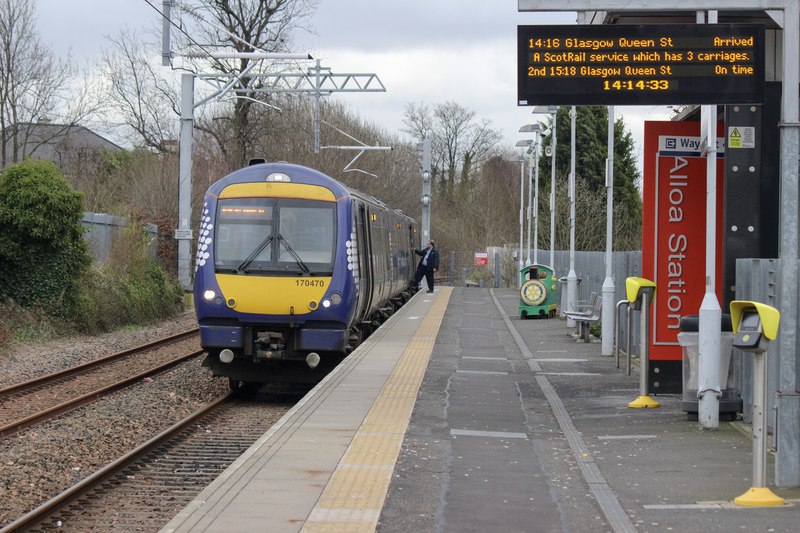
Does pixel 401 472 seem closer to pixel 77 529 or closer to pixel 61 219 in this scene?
pixel 77 529

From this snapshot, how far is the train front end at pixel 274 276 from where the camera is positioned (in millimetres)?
14328

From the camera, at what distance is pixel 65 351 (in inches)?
777

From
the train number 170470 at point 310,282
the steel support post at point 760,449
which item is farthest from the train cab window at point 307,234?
the steel support post at point 760,449

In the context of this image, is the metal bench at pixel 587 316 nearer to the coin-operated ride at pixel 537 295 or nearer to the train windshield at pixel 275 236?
the coin-operated ride at pixel 537 295

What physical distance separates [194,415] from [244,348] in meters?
1.90

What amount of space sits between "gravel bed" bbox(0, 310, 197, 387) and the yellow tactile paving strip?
20.7ft

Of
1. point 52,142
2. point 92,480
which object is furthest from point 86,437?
point 52,142

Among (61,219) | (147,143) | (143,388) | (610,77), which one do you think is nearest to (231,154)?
(147,143)

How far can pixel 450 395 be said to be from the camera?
1256cm

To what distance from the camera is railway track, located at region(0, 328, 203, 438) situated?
12.8 metres

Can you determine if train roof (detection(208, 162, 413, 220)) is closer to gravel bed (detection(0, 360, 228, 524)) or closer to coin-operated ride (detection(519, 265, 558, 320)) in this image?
gravel bed (detection(0, 360, 228, 524))

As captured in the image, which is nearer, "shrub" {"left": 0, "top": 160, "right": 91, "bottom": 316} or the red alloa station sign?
the red alloa station sign

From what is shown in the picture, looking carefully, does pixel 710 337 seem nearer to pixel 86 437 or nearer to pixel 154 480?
pixel 154 480

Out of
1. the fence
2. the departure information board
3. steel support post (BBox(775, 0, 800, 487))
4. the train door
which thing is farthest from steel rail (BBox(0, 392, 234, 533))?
the fence
